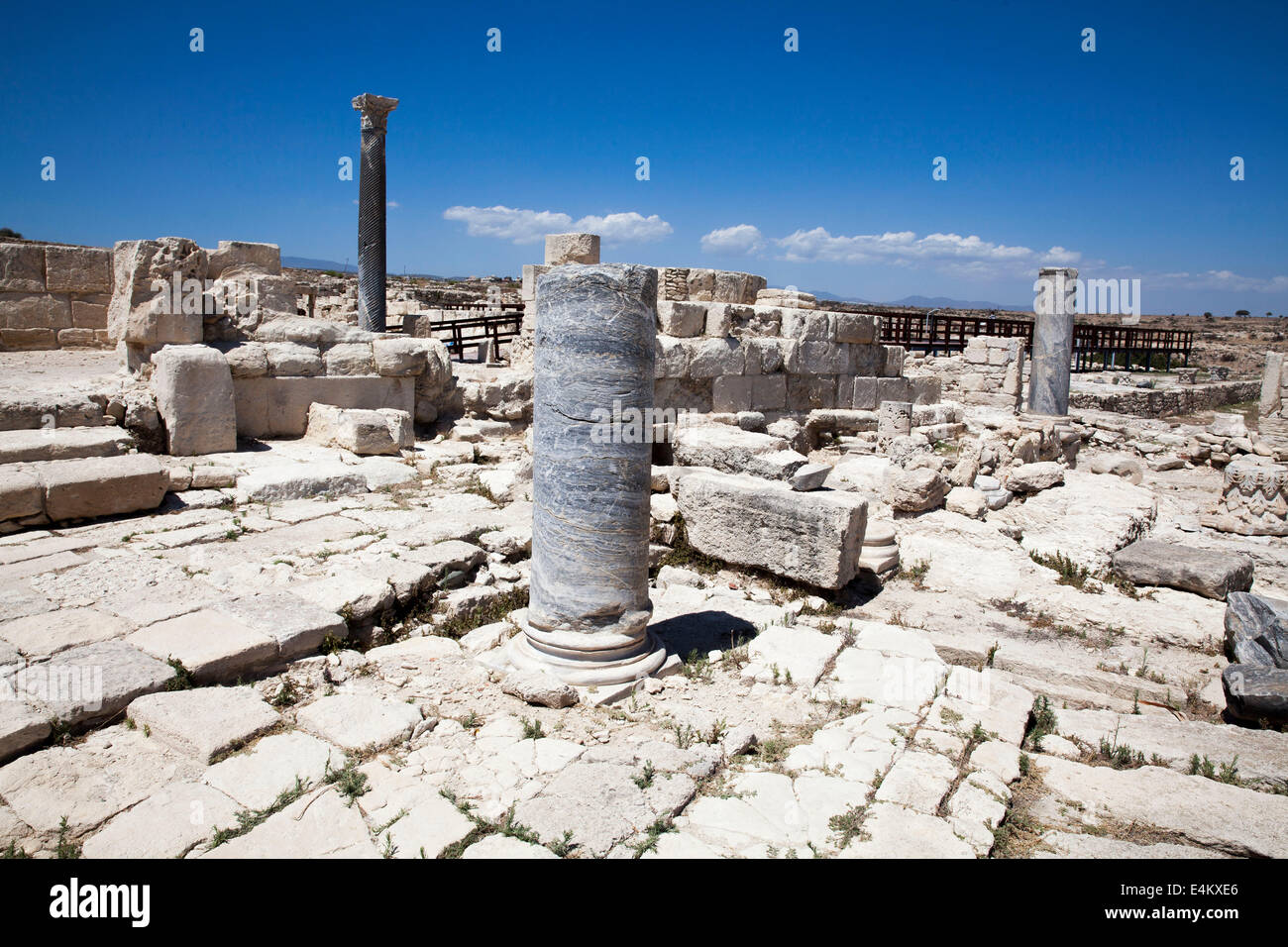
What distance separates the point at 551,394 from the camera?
14.6 ft

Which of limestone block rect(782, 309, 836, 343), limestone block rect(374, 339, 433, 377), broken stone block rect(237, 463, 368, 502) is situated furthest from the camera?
limestone block rect(782, 309, 836, 343)

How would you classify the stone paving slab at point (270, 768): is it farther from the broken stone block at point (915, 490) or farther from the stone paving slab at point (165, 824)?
the broken stone block at point (915, 490)

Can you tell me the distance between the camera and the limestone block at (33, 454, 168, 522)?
574 centimetres

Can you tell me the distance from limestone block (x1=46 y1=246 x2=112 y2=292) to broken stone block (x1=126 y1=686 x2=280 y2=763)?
970 centimetres

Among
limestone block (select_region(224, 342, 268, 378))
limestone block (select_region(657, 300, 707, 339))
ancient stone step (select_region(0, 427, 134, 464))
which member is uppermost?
limestone block (select_region(657, 300, 707, 339))

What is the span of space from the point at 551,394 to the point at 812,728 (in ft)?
7.52

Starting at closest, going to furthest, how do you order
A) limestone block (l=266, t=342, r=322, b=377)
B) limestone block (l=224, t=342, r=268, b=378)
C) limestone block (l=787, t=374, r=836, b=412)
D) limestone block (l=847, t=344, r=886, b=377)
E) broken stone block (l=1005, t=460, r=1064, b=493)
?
limestone block (l=224, t=342, r=268, b=378), limestone block (l=266, t=342, r=322, b=377), broken stone block (l=1005, t=460, r=1064, b=493), limestone block (l=787, t=374, r=836, b=412), limestone block (l=847, t=344, r=886, b=377)

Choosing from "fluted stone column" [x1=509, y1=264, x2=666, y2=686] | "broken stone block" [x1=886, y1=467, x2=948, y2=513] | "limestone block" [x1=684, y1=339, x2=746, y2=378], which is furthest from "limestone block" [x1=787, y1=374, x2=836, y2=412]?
"fluted stone column" [x1=509, y1=264, x2=666, y2=686]

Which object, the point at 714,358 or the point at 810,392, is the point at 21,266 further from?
the point at 810,392

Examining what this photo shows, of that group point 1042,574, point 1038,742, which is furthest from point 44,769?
point 1042,574

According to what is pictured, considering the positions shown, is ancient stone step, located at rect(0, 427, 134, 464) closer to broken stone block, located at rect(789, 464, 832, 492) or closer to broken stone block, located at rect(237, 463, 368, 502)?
broken stone block, located at rect(237, 463, 368, 502)

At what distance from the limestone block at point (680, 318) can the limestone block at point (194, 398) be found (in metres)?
4.60

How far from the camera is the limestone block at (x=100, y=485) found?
5738 millimetres

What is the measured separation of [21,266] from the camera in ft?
33.9
